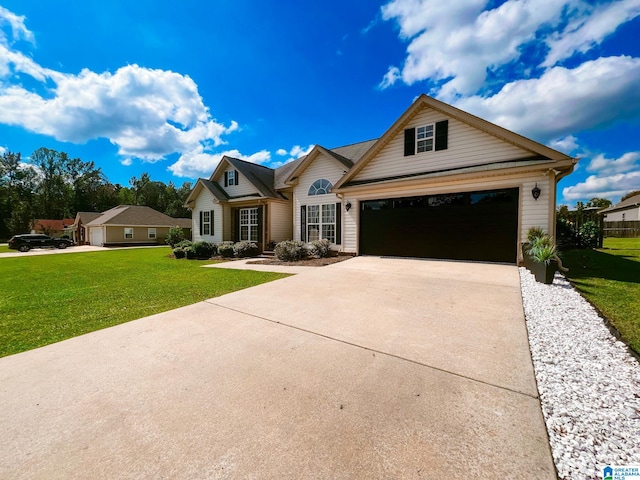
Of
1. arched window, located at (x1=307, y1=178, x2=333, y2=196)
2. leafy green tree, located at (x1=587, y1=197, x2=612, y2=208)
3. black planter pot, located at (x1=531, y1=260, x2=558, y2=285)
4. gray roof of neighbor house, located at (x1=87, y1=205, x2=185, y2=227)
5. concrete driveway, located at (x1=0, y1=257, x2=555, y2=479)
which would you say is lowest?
concrete driveway, located at (x1=0, y1=257, x2=555, y2=479)

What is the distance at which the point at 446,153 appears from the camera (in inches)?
412

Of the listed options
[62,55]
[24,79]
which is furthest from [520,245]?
[24,79]

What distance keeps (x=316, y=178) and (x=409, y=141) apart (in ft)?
17.2

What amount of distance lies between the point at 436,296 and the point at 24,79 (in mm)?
20992

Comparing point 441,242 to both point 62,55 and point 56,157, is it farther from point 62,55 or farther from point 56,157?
point 56,157

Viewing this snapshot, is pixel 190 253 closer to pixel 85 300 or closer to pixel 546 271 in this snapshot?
pixel 85 300

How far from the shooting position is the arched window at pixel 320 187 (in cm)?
1397

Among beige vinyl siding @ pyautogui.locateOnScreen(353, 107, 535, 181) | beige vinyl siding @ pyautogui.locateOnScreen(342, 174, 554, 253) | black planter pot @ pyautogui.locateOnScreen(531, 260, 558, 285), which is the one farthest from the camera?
beige vinyl siding @ pyautogui.locateOnScreen(353, 107, 535, 181)

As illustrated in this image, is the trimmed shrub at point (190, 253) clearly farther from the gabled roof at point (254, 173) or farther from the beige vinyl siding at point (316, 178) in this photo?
the beige vinyl siding at point (316, 178)

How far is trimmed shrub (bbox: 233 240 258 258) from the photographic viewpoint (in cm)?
1484

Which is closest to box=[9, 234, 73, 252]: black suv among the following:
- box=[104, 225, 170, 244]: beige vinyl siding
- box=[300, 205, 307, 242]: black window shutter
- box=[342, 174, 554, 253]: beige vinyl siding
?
box=[104, 225, 170, 244]: beige vinyl siding

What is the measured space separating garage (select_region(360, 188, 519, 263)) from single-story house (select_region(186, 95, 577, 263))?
33 mm

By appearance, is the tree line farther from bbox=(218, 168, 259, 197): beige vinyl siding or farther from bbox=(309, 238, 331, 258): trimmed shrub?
bbox=(309, 238, 331, 258): trimmed shrub

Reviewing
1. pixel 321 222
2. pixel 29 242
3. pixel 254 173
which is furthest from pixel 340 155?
pixel 29 242
